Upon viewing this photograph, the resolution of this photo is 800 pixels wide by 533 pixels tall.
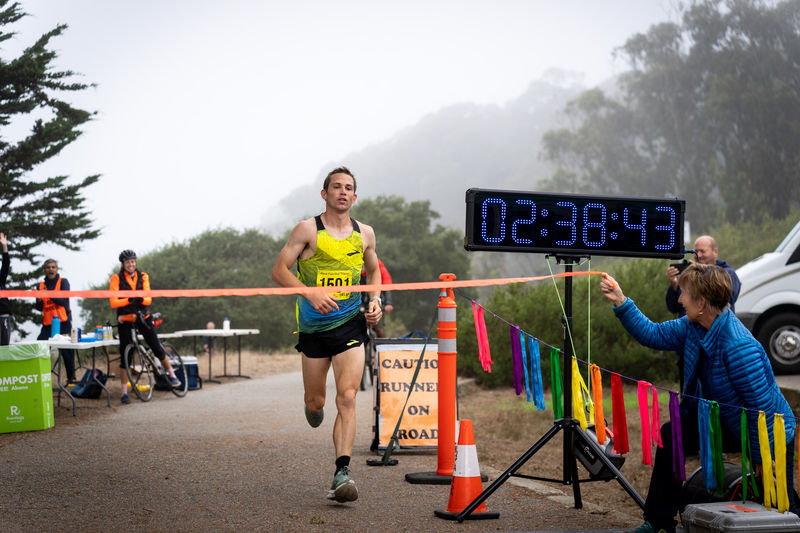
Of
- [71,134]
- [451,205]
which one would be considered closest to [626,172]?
[71,134]

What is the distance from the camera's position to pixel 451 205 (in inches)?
6929

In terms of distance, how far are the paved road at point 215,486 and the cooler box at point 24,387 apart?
0.25 metres

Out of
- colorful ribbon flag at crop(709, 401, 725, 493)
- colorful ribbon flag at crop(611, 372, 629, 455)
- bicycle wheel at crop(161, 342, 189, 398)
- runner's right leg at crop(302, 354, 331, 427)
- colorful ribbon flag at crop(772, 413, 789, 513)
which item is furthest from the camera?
bicycle wheel at crop(161, 342, 189, 398)

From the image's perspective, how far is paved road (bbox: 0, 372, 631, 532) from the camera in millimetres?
5301

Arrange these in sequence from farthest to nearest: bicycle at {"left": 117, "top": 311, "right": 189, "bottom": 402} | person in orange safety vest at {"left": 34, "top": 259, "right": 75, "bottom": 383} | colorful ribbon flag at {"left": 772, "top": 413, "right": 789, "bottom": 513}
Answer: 1. person in orange safety vest at {"left": 34, "top": 259, "right": 75, "bottom": 383}
2. bicycle at {"left": 117, "top": 311, "right": 189, "bottom": 402}
3. colorful ribbon flag at {"left": 772, "top": 413, "right": 789, "bottom": 513}

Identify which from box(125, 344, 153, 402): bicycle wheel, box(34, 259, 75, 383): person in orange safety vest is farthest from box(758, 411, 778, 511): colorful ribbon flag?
box(34, 259, 75, 383): person in orange safety vest

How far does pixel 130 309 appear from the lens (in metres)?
12.6

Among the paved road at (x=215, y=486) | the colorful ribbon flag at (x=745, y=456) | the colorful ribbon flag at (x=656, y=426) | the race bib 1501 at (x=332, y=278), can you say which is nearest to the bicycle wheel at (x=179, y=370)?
the paved road at (x=215, y=486)

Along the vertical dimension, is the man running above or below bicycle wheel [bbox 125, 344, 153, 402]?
above

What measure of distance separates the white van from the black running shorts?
24.7 feet

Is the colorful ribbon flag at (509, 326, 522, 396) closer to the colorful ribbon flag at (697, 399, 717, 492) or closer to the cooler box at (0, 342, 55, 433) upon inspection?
the colorful ribbon flag at (697, 399, 717, 492)

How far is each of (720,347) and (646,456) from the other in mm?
767

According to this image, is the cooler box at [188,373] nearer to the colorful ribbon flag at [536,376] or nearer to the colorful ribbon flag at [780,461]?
the colorful ribbon flag at [536,376]

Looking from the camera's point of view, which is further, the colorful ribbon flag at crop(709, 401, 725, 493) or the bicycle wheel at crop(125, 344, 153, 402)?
the bicycle wheel at crop(125, 344, 153, 402)
